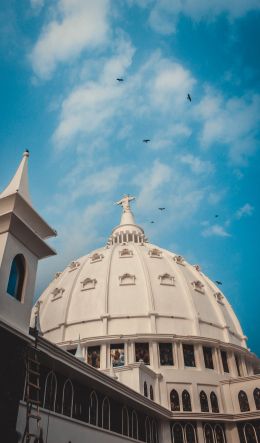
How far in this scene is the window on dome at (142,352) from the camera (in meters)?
35.1

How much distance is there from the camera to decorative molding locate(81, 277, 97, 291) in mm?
41938

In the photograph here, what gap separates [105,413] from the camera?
68.4 feet

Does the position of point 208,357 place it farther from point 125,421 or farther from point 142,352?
point 125,421

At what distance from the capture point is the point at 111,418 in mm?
21422

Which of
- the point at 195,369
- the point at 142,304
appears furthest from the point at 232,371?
the point at 142,304

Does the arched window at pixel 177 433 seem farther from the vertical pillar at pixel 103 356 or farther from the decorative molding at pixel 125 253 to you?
the decorative molding at pixel 125 253

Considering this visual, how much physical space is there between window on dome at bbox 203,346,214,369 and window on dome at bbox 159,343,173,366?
12.0 ft

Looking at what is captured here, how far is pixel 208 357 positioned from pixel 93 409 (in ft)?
66.0

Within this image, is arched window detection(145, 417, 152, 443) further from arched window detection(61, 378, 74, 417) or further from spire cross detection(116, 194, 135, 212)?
spire cross detection(116, 194, 135, 212)

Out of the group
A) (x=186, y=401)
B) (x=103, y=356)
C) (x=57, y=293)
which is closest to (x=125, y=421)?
(x=186, y=401)

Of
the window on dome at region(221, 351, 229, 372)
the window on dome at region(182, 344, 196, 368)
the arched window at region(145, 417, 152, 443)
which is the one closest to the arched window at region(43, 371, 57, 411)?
the arched window at region(145, 417, 152, 443)

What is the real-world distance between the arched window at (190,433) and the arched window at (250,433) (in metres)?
4.58

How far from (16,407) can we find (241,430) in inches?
1123

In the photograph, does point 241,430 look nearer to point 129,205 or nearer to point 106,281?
point 106,281
